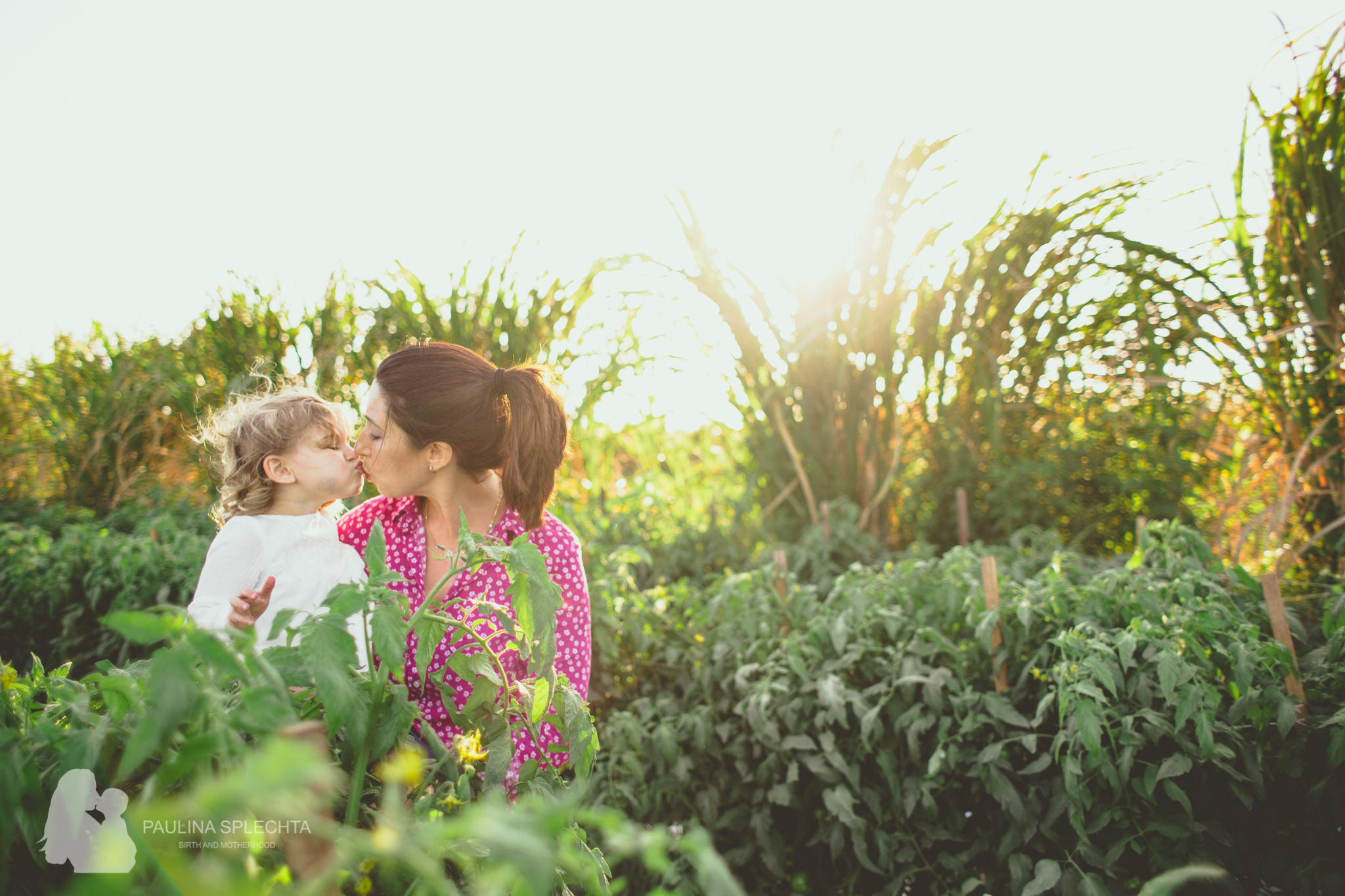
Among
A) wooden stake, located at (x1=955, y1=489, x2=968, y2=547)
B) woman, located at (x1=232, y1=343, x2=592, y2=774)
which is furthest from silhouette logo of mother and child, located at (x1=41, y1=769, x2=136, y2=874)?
wooden stake, located at (x1=955, y1=489, x2=968, y2=547)

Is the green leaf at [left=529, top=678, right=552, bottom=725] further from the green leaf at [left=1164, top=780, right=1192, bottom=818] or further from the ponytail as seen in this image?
the green leaf at [left=1164, top=780, right=1192, bottom=818]

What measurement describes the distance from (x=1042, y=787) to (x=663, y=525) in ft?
7.43

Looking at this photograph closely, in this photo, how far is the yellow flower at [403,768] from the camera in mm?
362

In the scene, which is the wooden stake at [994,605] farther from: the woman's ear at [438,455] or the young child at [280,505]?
the young child at [280,505]

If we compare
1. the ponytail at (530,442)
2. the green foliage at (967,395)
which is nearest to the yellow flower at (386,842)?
the ponytail at (530,442)

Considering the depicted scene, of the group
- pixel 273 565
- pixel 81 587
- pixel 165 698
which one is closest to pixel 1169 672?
pixel 165 698

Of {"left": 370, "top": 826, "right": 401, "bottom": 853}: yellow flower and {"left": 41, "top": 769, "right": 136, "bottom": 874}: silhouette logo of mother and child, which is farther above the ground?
{"left": 370, "top": 826, "right": 401, "bottom": 853}: yellow flower

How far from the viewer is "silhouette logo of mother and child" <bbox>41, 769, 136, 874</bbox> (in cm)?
54

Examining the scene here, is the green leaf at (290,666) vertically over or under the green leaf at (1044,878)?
over

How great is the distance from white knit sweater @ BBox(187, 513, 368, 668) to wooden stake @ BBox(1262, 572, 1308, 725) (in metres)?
2.08

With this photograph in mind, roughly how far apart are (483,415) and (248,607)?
702 millimetres

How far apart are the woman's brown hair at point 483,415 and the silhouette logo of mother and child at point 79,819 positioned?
1199mm

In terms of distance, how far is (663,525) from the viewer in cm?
376

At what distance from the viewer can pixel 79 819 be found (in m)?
0.53
